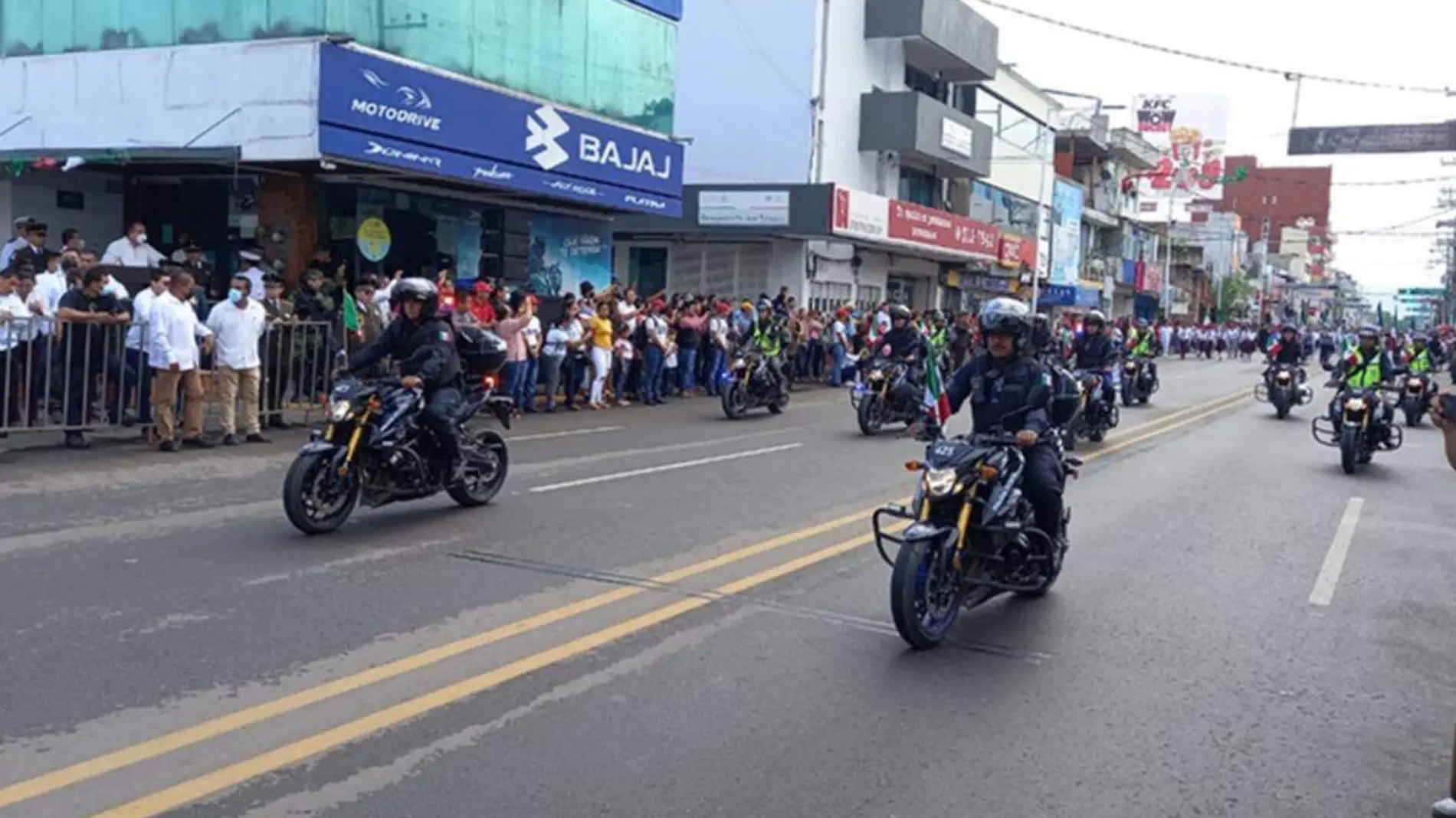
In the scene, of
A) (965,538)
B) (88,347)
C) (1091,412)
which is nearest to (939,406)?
(965,538)

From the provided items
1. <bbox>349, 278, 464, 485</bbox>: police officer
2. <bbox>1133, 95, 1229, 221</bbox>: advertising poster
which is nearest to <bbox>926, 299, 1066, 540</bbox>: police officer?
<bbox>349, 278, 464, 485</bbox>: police officer

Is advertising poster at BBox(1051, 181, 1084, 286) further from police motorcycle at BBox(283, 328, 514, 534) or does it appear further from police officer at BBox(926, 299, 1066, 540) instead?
police officer at BBox(926, 299, 1066, 540)

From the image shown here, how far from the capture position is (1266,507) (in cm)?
1192

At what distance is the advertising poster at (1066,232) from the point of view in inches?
2206

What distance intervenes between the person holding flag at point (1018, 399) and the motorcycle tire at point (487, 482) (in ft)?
12.2

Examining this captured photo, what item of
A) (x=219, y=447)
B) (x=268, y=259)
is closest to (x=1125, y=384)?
(x=268, y=259)

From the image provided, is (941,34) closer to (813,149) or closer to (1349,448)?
(813,149)

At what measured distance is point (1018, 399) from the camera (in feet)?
24.1

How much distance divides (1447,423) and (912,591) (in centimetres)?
250

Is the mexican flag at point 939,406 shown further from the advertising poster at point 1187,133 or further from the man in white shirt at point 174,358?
the advertising poster at point 1187,133

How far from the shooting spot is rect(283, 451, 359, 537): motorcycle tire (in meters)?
8.23

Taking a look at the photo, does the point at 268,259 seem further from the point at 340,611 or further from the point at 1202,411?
the point at 1202,411

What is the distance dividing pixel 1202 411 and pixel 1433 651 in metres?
17.5

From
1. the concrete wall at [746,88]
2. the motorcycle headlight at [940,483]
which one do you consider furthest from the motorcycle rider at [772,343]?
the concrete wall at [746,88]
